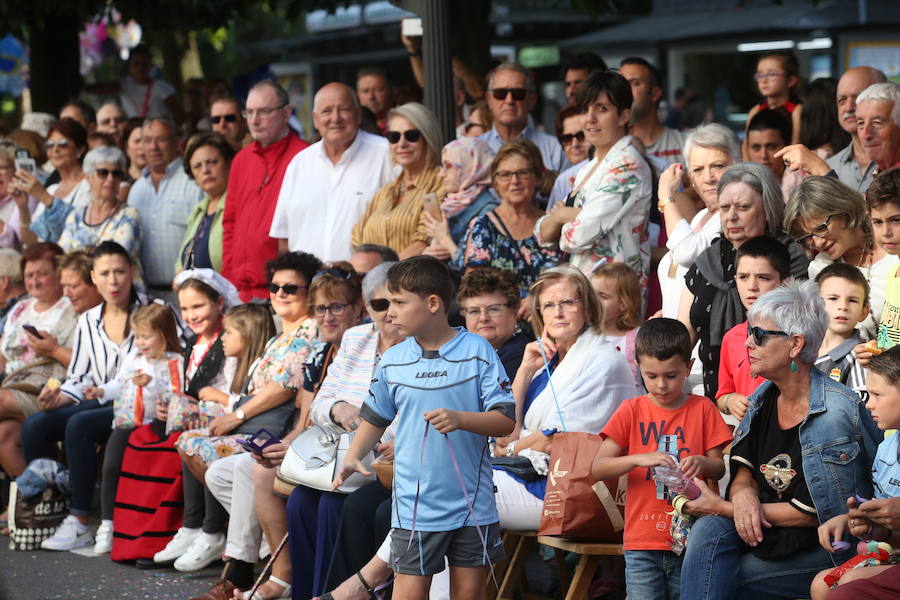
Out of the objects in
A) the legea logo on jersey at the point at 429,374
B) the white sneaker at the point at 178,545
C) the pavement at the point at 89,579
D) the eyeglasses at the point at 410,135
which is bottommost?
the pavement at the point at 89,579

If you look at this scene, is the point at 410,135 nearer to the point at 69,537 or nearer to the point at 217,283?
the point at 217,283

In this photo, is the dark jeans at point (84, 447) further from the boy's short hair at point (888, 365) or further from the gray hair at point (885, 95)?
the boy's short hair at point (888, 365)

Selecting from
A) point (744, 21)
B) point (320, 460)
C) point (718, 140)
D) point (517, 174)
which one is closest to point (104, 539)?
point (320, 460)

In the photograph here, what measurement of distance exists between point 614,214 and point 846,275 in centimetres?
170

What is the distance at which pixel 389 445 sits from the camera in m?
6.32

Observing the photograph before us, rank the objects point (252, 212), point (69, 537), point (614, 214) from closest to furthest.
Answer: point (614, 214) → point (69, 537) → point (252, 212)

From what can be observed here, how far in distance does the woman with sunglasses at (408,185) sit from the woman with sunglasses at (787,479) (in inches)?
128

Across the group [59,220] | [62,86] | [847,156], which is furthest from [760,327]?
[62,86]

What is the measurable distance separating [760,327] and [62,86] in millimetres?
13478

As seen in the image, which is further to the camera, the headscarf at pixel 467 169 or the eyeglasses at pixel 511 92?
the eyeglasses at pixel 511 92

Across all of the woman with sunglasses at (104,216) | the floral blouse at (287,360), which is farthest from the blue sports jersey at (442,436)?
the woman with sunglasses at (104,216)

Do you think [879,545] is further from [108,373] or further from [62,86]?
[62,86]

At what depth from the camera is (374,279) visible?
22.5ft

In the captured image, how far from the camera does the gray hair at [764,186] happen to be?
6.07m
